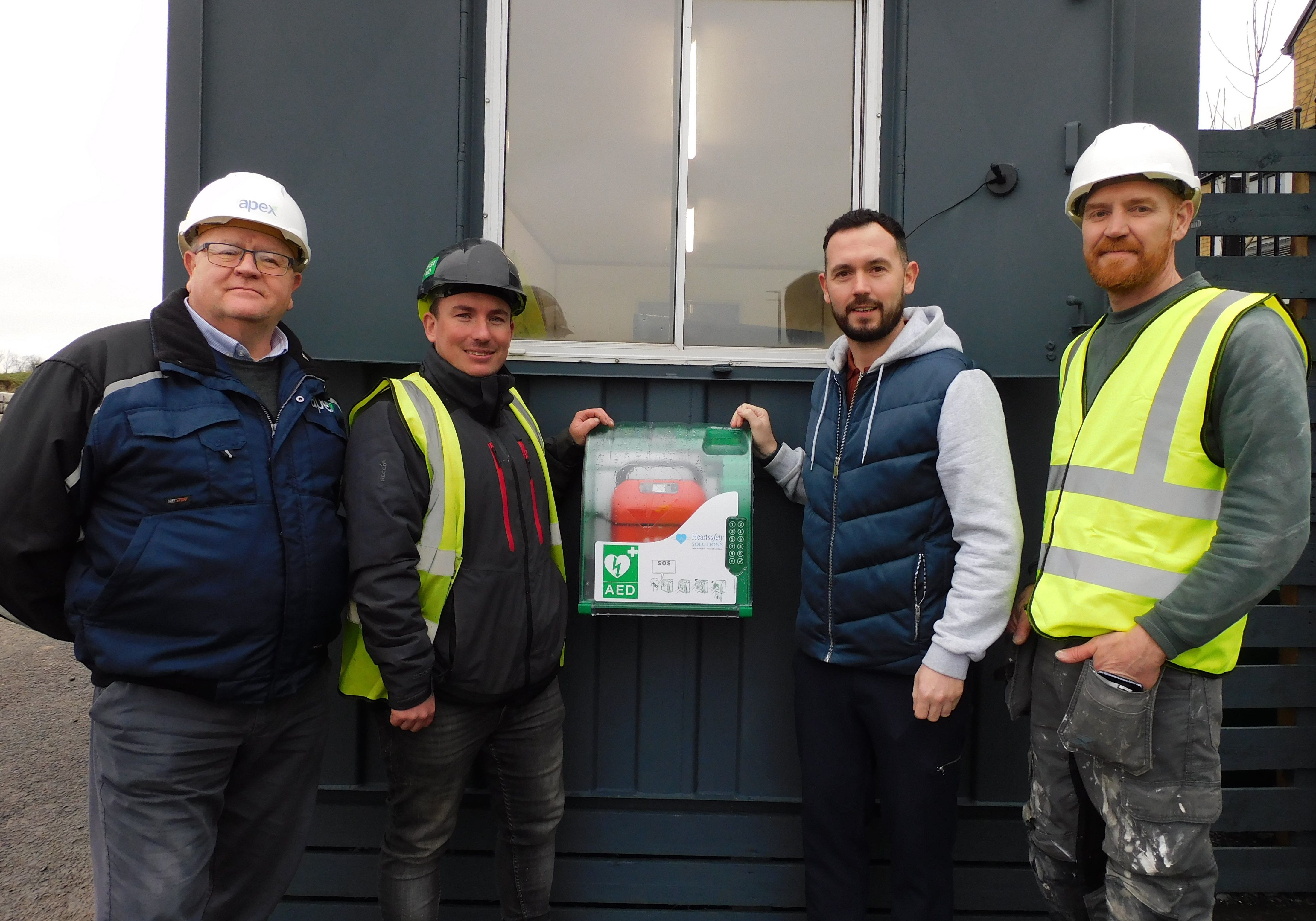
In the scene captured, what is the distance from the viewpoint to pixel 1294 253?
3.38m

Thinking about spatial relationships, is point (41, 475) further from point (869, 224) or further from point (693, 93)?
point (693, 93)

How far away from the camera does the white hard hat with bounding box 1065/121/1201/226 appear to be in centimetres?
187

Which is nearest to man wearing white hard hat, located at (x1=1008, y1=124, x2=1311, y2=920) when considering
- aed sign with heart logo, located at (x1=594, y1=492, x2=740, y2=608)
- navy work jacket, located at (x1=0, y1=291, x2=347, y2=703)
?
aed sign with heart logo, located at (x1=594, y1=492, x2=740, y2=608)

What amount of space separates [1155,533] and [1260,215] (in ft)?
7.76

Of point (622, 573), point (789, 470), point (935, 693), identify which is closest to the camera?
point (935, 693)

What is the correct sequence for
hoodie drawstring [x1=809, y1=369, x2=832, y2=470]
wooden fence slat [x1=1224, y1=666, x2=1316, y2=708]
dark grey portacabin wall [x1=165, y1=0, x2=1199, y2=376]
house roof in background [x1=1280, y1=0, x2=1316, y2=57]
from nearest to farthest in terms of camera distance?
hoodie drawstring [x1=809, y1=369, x2=832, y2=470] → dark grey portacabin wall [x1=165, y1=0, x2=1199, y2=376] → wooden fence slat [x1=1224, y1=666, x2=1316, y2=708] → house roof in background [x1=1280, y1=0, x2=1316, y2=57]

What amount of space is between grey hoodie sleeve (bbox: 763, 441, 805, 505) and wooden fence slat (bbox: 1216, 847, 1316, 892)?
8.26 feet

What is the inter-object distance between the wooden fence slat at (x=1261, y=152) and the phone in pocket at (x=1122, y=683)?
2.56 metres

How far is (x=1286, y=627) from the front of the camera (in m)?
3.19

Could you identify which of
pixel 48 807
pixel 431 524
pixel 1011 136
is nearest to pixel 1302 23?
pixel 1011 136

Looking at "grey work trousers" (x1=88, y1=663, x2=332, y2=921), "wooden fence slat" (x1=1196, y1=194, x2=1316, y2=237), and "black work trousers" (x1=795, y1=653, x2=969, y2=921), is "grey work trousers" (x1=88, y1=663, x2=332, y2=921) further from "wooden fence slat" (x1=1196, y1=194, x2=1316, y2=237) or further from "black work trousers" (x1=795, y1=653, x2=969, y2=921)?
"wooden fence slat" (x1=1196, y1=194, x2=1316, y2=237)

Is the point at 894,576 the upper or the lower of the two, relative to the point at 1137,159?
lower

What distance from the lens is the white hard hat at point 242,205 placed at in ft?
6.26

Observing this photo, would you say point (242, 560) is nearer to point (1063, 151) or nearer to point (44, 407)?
point (44, 407)
